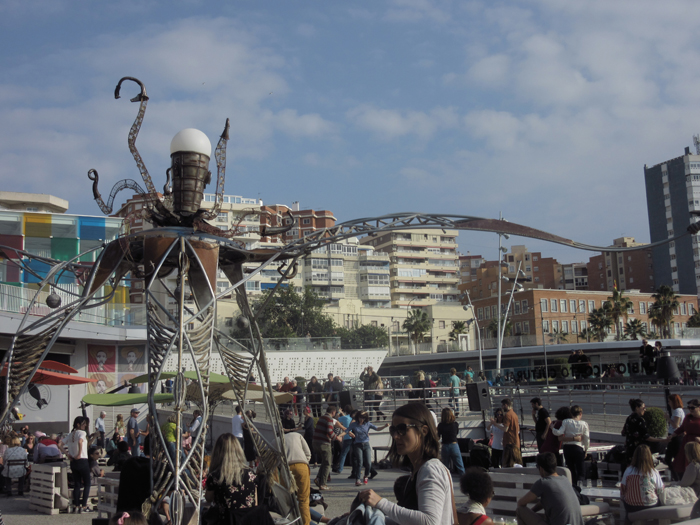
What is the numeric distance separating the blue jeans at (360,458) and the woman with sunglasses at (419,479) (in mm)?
10754

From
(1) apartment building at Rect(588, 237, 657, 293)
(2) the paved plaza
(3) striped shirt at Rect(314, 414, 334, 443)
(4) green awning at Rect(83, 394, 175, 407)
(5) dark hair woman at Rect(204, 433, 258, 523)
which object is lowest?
(2) the paved plaza

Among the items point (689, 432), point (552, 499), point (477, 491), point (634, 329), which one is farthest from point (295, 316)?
point (477, 491)

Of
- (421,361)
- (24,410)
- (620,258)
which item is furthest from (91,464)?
(620,258)

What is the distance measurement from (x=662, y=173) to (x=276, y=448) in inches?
4851

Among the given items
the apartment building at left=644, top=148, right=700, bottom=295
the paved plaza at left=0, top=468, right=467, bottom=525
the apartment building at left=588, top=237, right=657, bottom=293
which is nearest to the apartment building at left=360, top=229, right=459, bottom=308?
the apartment building at left=588, top=237, right=657, bottom=293

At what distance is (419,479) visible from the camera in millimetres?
3980

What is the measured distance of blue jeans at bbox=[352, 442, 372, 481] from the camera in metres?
14.7

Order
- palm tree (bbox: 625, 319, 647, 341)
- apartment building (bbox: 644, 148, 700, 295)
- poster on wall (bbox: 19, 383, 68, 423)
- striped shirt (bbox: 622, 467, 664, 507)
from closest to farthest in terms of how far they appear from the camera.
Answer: striped shirt (bbox: 622, 467, 664, 507) < poster on wall (bbox: 19, 383, 68, 423) < palm tree (bbox: 625, 319, 647, 341) < apartment building (bbox: 644, 148, 700, 295)

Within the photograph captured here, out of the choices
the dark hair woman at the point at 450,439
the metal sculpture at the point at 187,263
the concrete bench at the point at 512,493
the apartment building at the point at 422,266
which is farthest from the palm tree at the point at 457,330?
the metal sculpture at the point at 187,263

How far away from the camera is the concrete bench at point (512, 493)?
Answer: 8.22 metres

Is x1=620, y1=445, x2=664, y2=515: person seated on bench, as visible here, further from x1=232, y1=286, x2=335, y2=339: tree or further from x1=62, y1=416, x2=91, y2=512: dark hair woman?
x1=232, y1=286, x2=335, y2=339: tree

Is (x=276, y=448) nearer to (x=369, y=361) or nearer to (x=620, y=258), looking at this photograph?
(x=369, y=361)

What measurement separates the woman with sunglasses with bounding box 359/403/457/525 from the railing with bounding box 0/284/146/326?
23.8 meters

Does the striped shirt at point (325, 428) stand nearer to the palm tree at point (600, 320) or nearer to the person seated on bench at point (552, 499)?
the person seated on bench at point (552, 499)
